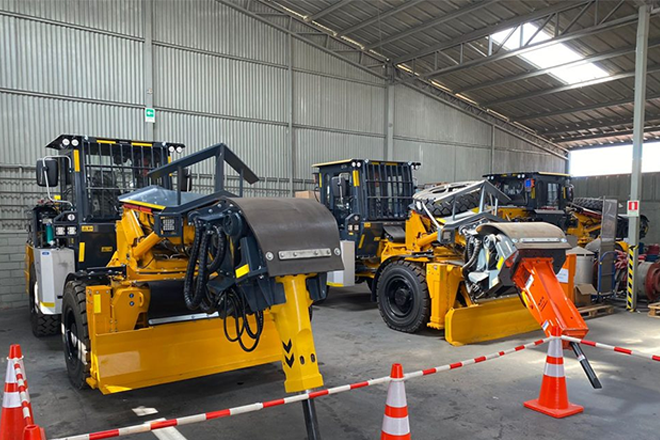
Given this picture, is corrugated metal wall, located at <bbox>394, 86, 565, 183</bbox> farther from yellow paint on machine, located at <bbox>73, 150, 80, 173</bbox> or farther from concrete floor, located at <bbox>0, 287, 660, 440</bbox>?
yellow paint on machine, located at <bbox>73, 150, 80, 173</bbox>

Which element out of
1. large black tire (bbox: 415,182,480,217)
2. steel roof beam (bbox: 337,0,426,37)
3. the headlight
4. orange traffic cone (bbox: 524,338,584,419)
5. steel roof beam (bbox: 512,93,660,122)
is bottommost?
orange traffic cone (bbox: 524,338,584,419)

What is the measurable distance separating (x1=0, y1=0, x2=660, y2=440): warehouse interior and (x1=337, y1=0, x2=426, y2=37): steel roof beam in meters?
0.09

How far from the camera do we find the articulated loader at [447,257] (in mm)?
5520

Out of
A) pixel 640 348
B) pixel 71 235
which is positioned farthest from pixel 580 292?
pixel 71 235

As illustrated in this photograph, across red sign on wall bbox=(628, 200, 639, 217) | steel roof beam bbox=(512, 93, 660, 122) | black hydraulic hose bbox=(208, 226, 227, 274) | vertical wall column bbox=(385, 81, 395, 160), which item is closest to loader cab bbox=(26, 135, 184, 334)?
black hydraulic hose bbox=(208, 226, 227, 274)

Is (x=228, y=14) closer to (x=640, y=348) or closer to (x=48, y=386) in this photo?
(x=48, y=386)

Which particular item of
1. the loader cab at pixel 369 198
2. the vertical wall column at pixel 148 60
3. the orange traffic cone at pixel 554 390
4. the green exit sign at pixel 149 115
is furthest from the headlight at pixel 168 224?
the green exit sign at pixel 149 115

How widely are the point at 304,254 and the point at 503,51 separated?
1250 cm

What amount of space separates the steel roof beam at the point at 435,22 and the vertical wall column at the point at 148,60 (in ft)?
21.7

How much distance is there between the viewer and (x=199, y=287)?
12.9 ft

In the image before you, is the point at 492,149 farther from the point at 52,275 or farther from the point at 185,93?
the point at 52,275

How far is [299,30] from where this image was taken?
14.5m

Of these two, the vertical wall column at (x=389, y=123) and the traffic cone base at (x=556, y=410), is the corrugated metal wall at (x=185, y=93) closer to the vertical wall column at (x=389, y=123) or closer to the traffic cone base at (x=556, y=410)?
the vertical wall column at (x=389, y=123)

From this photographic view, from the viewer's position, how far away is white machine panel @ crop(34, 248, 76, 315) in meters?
6.07
